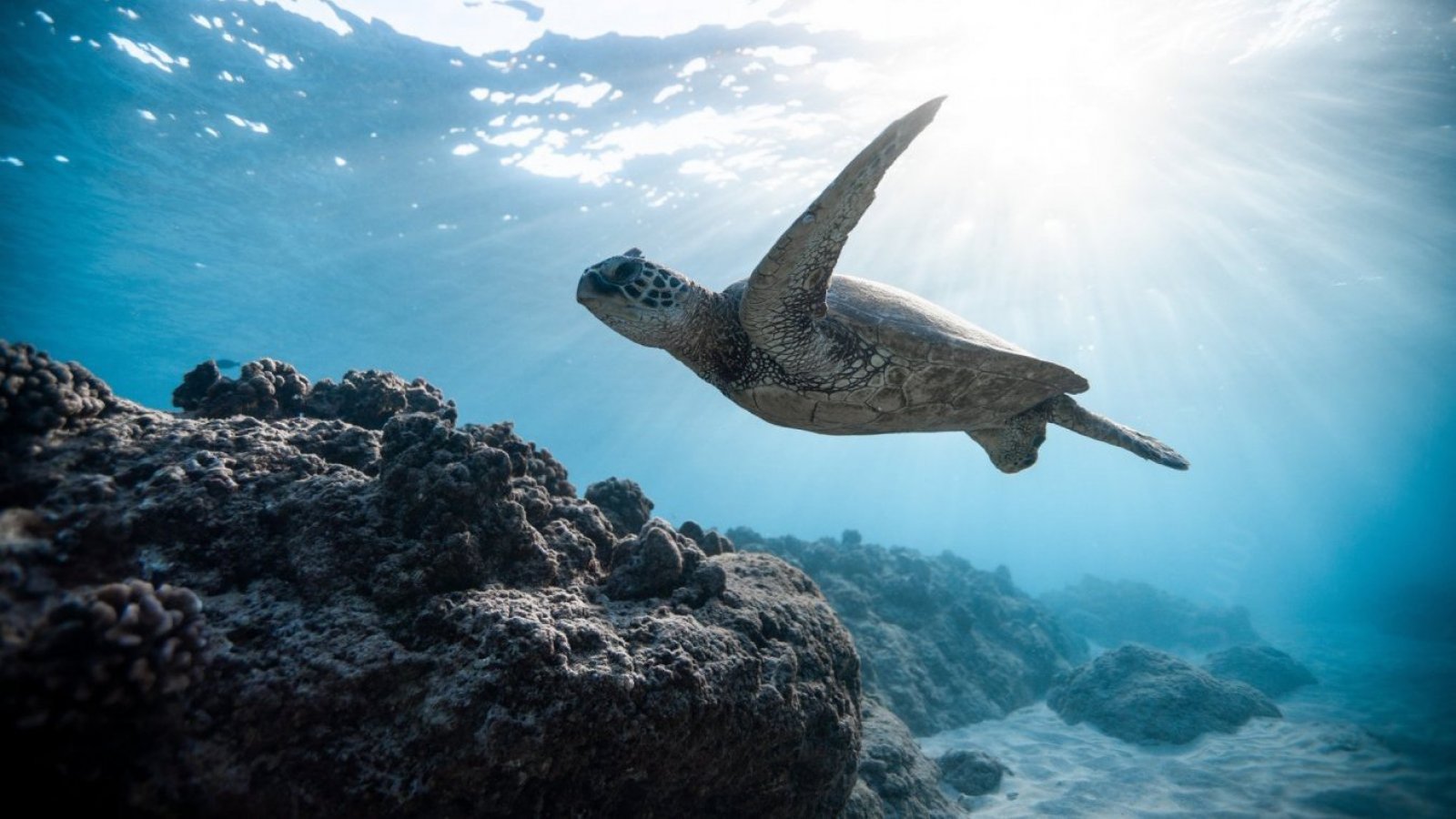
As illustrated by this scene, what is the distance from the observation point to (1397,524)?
8119 cm

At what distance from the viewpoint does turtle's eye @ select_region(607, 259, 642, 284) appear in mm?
3324

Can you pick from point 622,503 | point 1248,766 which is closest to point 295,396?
point 622,503

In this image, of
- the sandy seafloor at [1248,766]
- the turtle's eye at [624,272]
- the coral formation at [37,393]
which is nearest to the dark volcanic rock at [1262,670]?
the sandy seafloor at [1248,766]

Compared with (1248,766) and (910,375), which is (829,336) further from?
(1248,766)

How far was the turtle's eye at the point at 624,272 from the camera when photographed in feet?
10.9

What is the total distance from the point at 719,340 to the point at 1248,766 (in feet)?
33.8

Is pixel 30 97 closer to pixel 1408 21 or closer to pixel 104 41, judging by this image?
pixel 104 41

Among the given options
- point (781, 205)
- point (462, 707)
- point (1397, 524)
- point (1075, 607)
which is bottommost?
point (462, 707)

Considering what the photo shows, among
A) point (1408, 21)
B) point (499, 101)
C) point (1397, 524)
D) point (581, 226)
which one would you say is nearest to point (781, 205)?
point (581, 226)

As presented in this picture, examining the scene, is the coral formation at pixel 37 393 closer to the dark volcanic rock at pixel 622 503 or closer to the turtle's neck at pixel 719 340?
the turtle's neck at pixel 719 340

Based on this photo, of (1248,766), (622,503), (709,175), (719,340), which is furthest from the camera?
(709,175)

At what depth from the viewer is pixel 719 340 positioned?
377cm

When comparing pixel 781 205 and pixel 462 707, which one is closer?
pixel 462 707

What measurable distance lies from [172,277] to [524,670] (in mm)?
30950
